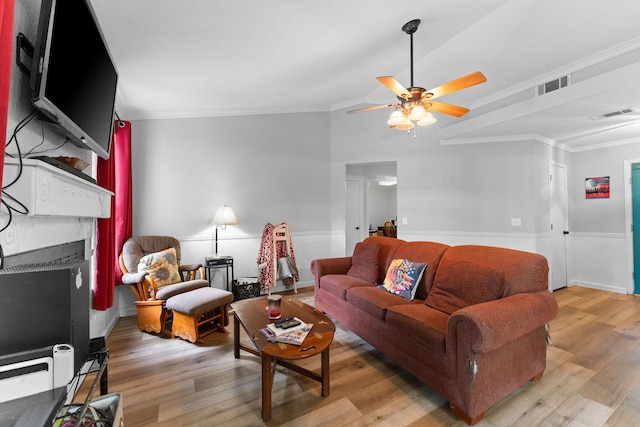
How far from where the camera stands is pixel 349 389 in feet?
6.36

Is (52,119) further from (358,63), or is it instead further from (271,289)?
(271,289)

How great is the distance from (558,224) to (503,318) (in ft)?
13.2

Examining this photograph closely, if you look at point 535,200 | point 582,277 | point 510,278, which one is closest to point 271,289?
point 510,278

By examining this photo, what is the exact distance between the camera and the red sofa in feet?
5.16

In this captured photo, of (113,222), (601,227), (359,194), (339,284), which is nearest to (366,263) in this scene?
(339,284)

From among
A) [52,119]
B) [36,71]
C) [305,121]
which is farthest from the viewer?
[305,121]

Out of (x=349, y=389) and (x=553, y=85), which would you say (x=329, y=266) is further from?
(x=553, y=85)

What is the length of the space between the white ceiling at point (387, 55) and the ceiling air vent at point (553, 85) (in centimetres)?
5

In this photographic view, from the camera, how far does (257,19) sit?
2.36 m

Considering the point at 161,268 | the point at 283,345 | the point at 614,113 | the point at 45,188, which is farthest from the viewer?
the point at 614,113

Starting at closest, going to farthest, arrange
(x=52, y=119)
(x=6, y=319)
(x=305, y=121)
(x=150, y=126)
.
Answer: (x=6, y=319) → (x=52, y=119) → (x=150, y=126) → (x=305, y=121)

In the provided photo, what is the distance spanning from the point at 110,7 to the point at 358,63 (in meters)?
2.41

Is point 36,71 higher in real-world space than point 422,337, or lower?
higher

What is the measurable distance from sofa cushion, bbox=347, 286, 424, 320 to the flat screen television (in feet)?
7.41
